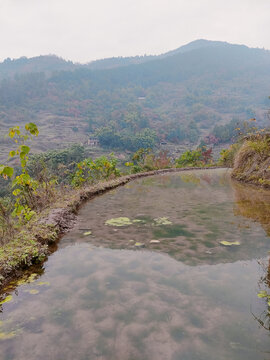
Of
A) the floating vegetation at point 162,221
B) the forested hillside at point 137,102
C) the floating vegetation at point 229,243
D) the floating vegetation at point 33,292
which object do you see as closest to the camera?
the floating vegetation at point 33,292

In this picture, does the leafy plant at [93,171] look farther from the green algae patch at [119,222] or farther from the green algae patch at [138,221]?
the green algae patch at [138,221]

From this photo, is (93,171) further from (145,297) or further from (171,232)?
(145,297)

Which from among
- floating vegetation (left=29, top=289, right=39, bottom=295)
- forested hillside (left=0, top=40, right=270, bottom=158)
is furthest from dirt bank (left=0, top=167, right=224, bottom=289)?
forested hillside (left=0, top=40, right=270, bottom=158)

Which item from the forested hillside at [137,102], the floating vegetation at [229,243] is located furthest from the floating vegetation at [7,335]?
the forested hillside at [137,102]

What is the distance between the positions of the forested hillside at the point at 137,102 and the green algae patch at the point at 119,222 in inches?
2649

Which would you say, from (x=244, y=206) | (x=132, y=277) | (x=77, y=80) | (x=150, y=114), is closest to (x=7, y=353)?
(x=132, y=277)

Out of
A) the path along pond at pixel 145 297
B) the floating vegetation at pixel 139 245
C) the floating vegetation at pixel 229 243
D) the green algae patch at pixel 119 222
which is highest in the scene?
the path along pond at pixel 145 297

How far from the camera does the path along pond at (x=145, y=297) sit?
2350 millimetres

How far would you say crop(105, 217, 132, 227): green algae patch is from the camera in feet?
19.6

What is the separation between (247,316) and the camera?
268cm

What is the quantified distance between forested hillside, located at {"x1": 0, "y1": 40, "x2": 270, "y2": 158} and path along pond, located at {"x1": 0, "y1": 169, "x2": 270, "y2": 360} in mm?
68795

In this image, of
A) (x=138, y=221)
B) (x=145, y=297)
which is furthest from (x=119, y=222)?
(x=145, y=297)

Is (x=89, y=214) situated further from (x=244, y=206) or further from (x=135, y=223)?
(x=244, y=206)

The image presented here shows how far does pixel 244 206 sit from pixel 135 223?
308 centimetres
